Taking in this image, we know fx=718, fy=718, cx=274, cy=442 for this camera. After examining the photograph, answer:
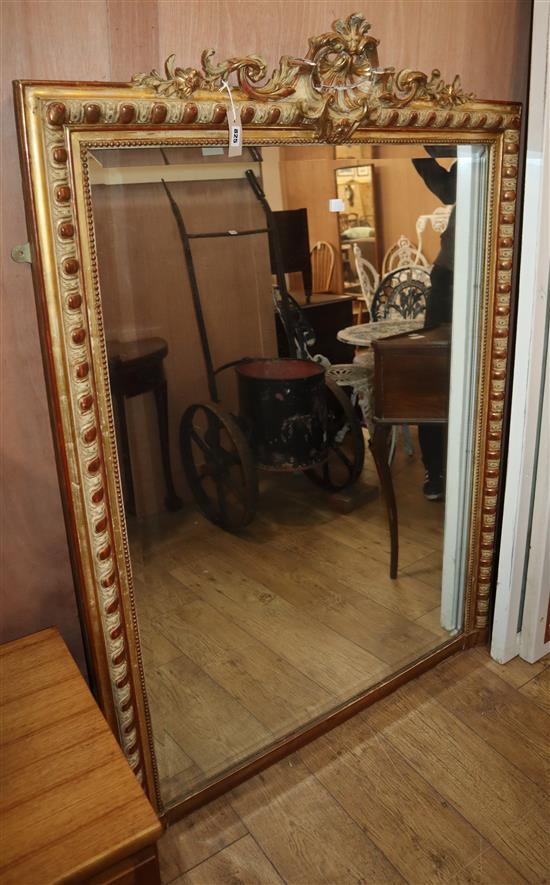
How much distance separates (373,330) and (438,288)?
0.68 ft

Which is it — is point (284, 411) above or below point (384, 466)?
above

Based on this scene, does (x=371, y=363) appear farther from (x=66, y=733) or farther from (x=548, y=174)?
(x=66, y=733)

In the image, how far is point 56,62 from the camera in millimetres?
1011

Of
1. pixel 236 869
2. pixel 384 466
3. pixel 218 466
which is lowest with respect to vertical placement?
pixel 236 869

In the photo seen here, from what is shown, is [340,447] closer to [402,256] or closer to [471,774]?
[402,256]

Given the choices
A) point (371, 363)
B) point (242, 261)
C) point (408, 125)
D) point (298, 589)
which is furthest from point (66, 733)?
point (408, 125)

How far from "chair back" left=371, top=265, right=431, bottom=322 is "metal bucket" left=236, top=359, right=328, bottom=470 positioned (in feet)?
0.68

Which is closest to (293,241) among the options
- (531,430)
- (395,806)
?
(531,430)

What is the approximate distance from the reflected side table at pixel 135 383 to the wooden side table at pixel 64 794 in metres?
0.34

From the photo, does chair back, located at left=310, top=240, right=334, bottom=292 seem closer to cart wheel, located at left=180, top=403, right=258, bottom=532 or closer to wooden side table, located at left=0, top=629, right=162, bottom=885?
cart wheel, located at left=180, top=403, right=258, bottom=532

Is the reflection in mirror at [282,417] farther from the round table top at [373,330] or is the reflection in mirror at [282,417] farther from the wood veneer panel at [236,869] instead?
the wood veneer panel at [236,869]

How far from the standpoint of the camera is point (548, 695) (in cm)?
180

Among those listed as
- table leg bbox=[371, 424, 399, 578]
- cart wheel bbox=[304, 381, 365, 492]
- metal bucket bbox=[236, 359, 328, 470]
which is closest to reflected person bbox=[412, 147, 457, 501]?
table leg bbox=[371, 424, 399, 578]

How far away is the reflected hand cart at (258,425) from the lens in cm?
131
